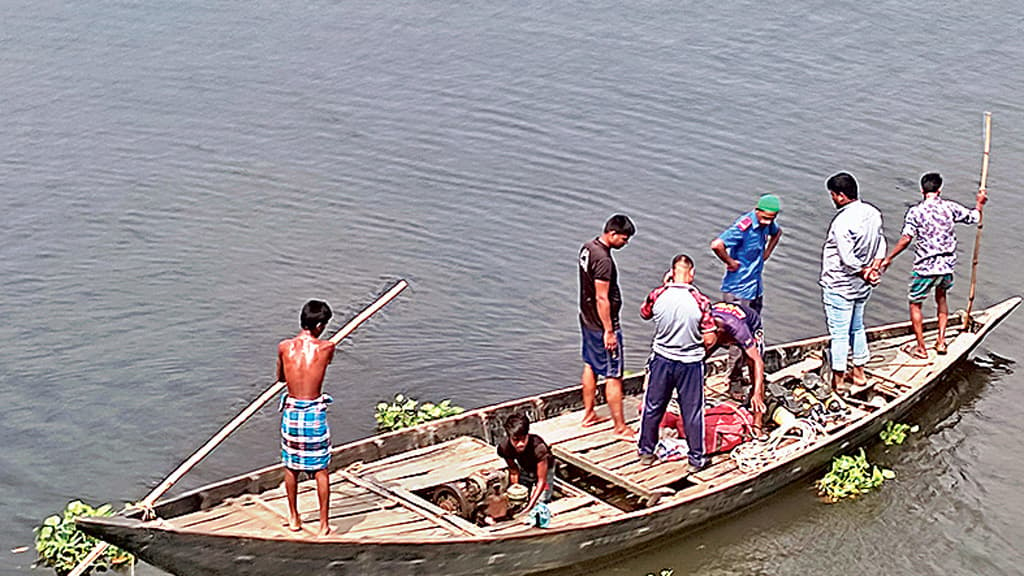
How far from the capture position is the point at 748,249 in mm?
11414

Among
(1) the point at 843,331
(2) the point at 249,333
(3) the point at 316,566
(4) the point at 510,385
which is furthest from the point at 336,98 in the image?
(3) the point at 316,566

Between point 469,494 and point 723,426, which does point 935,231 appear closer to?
point 723,426

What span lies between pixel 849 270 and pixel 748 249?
41.3 inches

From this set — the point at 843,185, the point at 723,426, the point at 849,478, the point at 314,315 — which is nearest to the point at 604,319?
the point at 723,426

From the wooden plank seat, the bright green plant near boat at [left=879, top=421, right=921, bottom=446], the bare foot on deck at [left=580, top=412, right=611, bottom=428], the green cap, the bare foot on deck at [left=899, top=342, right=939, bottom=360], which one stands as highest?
the green cap

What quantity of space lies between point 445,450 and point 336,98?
34.5ft

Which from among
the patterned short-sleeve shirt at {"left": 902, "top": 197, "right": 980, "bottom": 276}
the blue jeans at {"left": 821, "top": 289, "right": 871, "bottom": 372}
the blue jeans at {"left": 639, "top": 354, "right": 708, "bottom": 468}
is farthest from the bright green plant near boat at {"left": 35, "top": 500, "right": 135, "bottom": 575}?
the patterned short-sleeve shirt at {"left": 902, "top": 197, "right": 980, "bottom": 276}

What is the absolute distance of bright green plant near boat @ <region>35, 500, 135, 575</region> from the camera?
10.2 metres

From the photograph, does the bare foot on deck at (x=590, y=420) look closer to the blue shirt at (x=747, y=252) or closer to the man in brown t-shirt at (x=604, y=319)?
the man in brown t-shirt at (x=604, y=319)

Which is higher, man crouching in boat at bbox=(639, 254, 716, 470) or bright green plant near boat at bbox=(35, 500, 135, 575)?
man crouching in boat at bbox=(639, 254, 716, 470)

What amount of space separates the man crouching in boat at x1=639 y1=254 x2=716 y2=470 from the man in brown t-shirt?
329 mm

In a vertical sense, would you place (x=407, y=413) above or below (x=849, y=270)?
below

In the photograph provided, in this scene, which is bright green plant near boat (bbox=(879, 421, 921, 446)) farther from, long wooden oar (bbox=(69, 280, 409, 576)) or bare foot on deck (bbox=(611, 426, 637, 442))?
long wooden oar (bbox=(69, 280, 409, 576))

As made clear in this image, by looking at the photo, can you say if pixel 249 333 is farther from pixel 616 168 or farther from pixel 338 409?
pixel 616 168
